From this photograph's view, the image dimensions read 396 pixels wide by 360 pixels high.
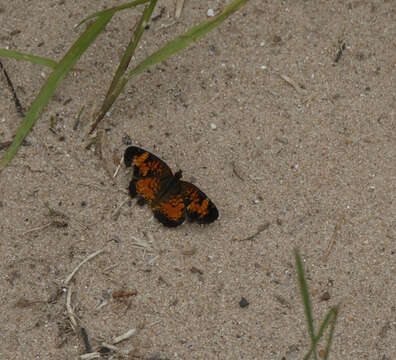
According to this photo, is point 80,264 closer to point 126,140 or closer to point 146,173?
point 146,173

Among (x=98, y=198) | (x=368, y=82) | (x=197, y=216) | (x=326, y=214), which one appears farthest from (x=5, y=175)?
(x=368, y=82)

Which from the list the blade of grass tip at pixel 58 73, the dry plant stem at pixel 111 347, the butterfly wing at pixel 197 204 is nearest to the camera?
the blade of grass tip at pixel 58 73

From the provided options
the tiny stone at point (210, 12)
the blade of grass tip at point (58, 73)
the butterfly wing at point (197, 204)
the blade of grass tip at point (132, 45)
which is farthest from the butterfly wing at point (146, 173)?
the tiny stone at point (210, 12)

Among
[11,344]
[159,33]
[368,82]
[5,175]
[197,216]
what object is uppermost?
[368,82]

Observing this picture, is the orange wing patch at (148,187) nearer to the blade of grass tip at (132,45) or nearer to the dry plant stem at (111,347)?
the blade of grass tip at (132,45)

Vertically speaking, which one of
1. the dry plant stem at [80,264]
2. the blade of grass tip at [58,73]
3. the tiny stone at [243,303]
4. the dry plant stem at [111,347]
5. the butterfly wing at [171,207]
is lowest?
the dry plant stem at [111,347]

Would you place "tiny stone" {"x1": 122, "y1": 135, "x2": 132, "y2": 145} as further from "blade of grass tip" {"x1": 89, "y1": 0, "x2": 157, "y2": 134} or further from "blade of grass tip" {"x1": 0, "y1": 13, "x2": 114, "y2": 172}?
"blade of grass tip" {"x1": 0, "y1": 13, "x2": 114, "y2": 172}

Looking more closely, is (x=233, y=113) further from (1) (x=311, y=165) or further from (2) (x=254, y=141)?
(1) (x=311, y=165)

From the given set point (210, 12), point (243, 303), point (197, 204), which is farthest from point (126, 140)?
point (243, 303)

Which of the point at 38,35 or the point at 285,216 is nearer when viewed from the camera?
the point at 285,216
